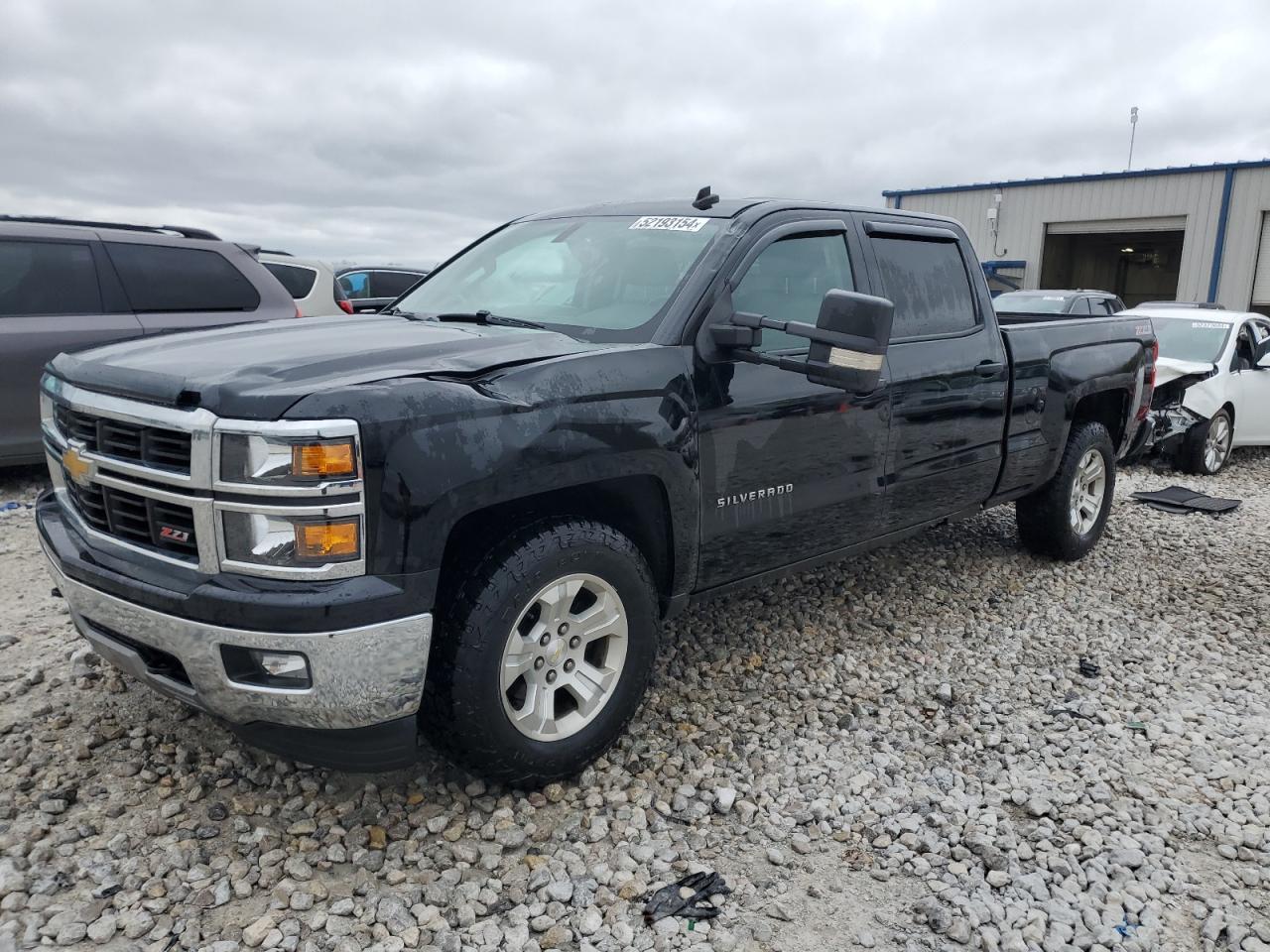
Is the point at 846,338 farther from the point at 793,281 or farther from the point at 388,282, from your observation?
the point at 388,282

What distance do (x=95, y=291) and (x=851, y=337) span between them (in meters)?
5.68

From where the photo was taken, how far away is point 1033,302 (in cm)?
1238

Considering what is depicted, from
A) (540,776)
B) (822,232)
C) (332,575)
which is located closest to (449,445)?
(332,575)

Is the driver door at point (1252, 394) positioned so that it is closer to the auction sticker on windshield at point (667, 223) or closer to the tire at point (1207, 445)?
the tire at point (1207, 445)

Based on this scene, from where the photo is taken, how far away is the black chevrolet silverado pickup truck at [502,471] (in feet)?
7.72

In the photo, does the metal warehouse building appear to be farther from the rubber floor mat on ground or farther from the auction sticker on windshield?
the auction sticker on windshield

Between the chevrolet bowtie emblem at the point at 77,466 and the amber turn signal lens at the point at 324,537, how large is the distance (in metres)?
0.83

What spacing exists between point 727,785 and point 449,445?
5.05 ft

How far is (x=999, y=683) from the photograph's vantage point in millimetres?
4016

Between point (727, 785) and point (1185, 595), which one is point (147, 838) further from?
point (1185, 595)

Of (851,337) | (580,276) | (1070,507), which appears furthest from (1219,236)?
(851,337)

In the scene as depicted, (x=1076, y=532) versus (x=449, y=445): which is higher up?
(x=449, y=445)

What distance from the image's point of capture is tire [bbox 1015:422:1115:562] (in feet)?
17.6

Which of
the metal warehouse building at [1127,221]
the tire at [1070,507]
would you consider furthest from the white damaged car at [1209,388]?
the metal warehouse building at [1127,221]
